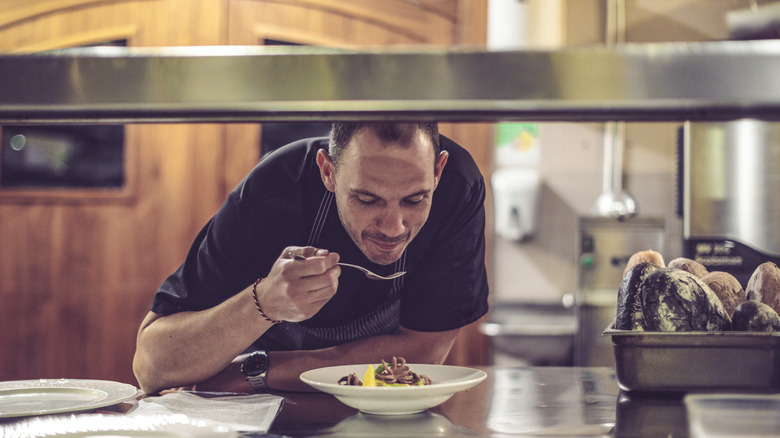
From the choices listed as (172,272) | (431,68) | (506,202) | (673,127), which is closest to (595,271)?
(506,202)

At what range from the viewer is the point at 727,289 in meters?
0.94

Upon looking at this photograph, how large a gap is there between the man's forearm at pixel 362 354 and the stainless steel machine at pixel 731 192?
1717 millimetres

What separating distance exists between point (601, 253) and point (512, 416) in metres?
2.05

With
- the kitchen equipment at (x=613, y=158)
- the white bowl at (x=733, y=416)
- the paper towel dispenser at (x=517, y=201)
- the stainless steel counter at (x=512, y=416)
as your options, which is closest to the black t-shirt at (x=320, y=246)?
the stainless steel counter at (x=512, y=416)

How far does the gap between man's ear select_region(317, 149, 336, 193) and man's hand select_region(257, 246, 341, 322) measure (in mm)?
140

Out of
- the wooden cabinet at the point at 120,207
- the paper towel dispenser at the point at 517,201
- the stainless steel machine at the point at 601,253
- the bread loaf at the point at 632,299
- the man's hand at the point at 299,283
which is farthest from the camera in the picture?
the paper towel dispenser at the point at 517,201

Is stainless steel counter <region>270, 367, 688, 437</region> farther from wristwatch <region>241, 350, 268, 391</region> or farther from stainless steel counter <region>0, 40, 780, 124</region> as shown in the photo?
stainless steel counter <region>0, 40, 780, 124</region>

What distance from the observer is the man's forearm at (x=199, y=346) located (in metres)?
1.07

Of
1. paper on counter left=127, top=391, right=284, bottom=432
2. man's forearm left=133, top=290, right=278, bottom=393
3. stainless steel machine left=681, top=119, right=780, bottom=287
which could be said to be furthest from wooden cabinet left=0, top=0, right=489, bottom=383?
stainless steel machine left=681, top=119, right=780, bottom=287

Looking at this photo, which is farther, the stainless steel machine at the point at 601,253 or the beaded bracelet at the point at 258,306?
the stainless steel machine at the point at 601,253

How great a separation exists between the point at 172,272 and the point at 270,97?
588 millimetres

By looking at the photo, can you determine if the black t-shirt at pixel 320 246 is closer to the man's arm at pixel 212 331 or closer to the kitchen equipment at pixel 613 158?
the man's arm at pixel 212 331

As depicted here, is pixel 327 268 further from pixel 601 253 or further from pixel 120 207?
pixel 601 253

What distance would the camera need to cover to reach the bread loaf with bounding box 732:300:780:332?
0.83 meters
